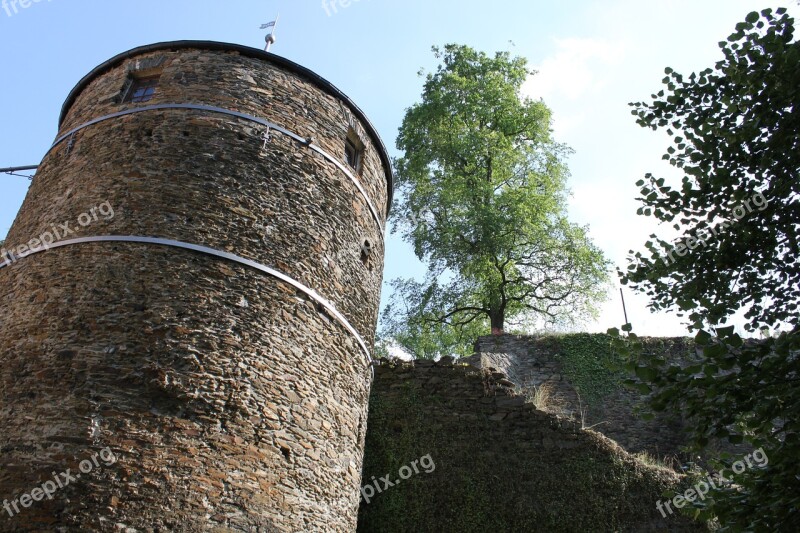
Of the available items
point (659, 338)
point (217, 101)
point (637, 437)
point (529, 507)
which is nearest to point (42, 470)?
point (217, 101)

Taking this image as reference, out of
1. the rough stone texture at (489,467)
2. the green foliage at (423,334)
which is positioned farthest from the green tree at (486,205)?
the rough stone texture at (489,467)

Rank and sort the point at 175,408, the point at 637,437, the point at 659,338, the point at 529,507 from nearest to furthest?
the point at 175,408 → the point at 529,507 → the point at 637,437 → the point at 659,338

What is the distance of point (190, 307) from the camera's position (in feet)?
21.5

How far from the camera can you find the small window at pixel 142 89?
8367mm

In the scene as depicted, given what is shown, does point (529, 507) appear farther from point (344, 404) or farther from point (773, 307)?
point (773, 307)

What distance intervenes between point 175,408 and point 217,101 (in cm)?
394

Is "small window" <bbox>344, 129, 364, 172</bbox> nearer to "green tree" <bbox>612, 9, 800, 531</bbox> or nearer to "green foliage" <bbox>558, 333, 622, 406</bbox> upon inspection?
"green tree" <bbox>612, 9, 800, 531</bbox>

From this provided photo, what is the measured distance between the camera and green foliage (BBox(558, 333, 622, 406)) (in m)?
14.4

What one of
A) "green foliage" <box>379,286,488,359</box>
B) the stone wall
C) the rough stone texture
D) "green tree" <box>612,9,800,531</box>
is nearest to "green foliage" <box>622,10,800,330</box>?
"green tree" <box>612,9,800,531</box>

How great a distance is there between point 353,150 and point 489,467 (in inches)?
197

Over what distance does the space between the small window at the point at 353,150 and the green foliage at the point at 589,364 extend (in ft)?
25.3

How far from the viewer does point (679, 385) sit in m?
4.84

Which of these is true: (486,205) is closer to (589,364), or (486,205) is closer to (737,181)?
(589,364)

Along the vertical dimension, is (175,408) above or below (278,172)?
below
